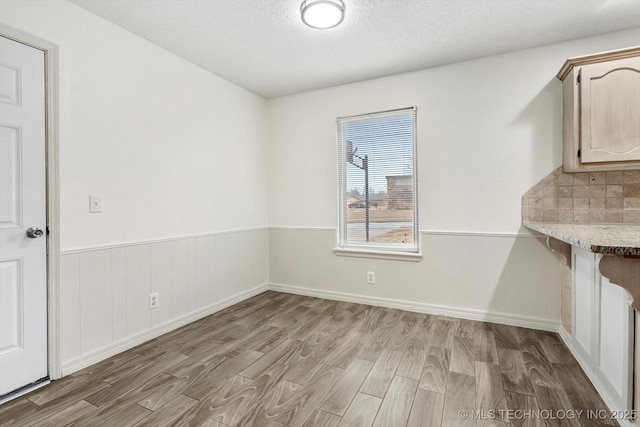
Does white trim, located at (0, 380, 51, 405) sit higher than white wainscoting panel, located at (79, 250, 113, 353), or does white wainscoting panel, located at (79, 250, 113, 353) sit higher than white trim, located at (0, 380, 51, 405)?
white wainscoting panel, located at (79, 250, 113, 353)

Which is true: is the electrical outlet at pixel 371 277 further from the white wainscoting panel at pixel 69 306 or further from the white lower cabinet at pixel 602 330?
the white wainscoting panel at pixel 69 306

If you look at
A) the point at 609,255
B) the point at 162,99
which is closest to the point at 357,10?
the point at 162,99

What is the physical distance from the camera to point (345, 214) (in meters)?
3.68

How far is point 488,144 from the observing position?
291cm

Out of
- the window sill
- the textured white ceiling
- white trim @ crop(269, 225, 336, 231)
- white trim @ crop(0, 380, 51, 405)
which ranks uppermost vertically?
the textured white ceiling

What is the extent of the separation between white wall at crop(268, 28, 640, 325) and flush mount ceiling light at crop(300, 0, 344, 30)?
1.27 m

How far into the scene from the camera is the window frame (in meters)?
3.25

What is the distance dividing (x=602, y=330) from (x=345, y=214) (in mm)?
2410

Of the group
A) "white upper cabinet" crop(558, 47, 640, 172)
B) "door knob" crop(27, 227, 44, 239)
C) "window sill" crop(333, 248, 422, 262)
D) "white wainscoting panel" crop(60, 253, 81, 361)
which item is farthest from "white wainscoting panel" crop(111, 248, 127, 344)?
"white upper cabinet" crop(558, 47, 640, 172)

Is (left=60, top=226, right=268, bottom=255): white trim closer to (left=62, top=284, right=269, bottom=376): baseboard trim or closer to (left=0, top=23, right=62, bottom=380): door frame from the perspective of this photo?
(left=0, top=23, right=62, bottom=380): door frame

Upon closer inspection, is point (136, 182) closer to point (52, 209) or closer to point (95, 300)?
point (52, 209)

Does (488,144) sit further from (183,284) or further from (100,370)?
(100,370)

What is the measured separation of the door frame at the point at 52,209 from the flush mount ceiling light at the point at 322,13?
1667mm

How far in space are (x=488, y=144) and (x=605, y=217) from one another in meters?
1.07
